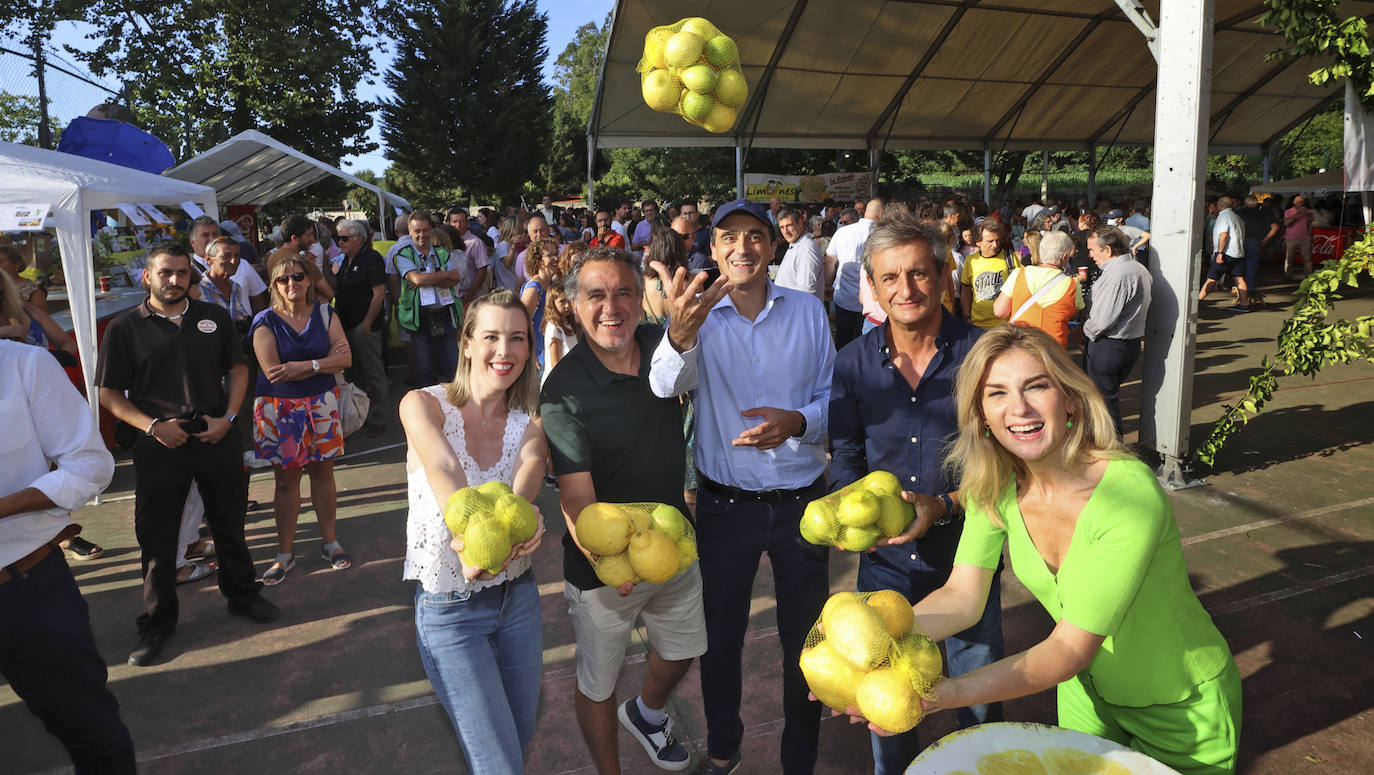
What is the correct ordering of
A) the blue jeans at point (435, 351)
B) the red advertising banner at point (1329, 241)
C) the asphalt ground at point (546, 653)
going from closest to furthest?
the asphalt ground at point (546, 653)
the blue jeans at point (435, 351)
the red advertising banner at point (1329, 241)

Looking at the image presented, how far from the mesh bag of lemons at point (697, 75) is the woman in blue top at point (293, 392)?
10.3 feet

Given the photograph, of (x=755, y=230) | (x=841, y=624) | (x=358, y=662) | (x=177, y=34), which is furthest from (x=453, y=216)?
(x=177, y=34)

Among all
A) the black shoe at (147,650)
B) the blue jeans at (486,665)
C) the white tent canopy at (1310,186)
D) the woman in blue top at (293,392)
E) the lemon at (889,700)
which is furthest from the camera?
the white tent canopy at (1310,186)

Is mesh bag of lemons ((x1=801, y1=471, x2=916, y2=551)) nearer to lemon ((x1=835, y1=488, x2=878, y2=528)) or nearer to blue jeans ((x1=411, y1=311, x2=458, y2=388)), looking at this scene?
lemon ((x1=835, y1=488, x2=878, y2=528))

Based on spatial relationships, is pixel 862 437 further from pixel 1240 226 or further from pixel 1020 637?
pixel 1240 226

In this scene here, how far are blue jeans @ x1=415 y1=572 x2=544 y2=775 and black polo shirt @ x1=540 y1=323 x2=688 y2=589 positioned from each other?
0.26 m

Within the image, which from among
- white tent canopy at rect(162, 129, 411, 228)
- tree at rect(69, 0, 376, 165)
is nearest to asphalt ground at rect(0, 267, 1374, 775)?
white tent canopy at rect(162, 129, 411, 228)

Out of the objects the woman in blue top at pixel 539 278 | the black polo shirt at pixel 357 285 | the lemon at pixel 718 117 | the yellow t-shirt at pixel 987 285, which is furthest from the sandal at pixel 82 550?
the yellow t-shirt at pixel 987 285

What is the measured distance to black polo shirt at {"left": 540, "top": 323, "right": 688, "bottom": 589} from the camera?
256 centimetres

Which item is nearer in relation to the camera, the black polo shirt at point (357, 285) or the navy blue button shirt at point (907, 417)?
the navy blue button shirt at point (907, 417)

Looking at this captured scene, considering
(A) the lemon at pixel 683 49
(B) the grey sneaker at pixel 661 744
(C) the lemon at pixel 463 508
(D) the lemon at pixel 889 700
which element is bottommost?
(B) the grey sneaker at pixel 661 744

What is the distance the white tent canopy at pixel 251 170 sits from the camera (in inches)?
568

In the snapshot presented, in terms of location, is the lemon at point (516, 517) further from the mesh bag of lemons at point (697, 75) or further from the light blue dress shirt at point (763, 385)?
the mesh bag of lemons at point (697, 75)

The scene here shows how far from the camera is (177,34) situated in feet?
84.1
